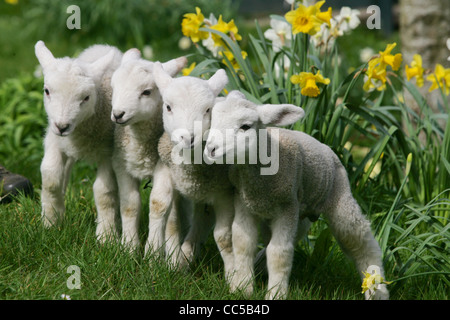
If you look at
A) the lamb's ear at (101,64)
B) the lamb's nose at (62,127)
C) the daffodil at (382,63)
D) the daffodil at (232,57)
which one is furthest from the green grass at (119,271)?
the daffodil at (232,57)

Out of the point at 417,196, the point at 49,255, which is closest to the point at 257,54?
the point at 417,196

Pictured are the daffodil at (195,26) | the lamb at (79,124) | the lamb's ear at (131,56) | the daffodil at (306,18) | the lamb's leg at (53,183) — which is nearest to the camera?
the lamb at (79,124)

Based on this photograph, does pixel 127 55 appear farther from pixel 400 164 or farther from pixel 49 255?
pixel 400 164

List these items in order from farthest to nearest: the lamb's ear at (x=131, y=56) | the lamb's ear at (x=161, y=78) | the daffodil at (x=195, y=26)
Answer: the daffodil at (x=195, y=26) < the lamb's ear at (x=131, y=56) < the lamb's ear at (x=161, y=78)

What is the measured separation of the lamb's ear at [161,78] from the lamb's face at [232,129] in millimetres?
329

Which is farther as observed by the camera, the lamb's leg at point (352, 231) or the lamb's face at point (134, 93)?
the lamb's leg at point (352, 231)

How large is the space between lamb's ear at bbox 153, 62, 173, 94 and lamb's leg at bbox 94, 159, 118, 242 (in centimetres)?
71

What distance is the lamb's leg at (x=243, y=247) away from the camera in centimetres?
330

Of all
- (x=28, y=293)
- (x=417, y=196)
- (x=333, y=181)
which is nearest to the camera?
(x=28, y=293)

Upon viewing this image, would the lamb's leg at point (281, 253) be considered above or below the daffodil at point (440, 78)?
below

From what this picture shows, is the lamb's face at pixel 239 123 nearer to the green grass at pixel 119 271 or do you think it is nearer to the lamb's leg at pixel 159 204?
the lamb's leg at pixel 159 204

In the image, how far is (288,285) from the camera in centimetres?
340

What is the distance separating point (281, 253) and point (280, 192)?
0.29 m

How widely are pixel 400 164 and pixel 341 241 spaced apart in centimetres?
142
